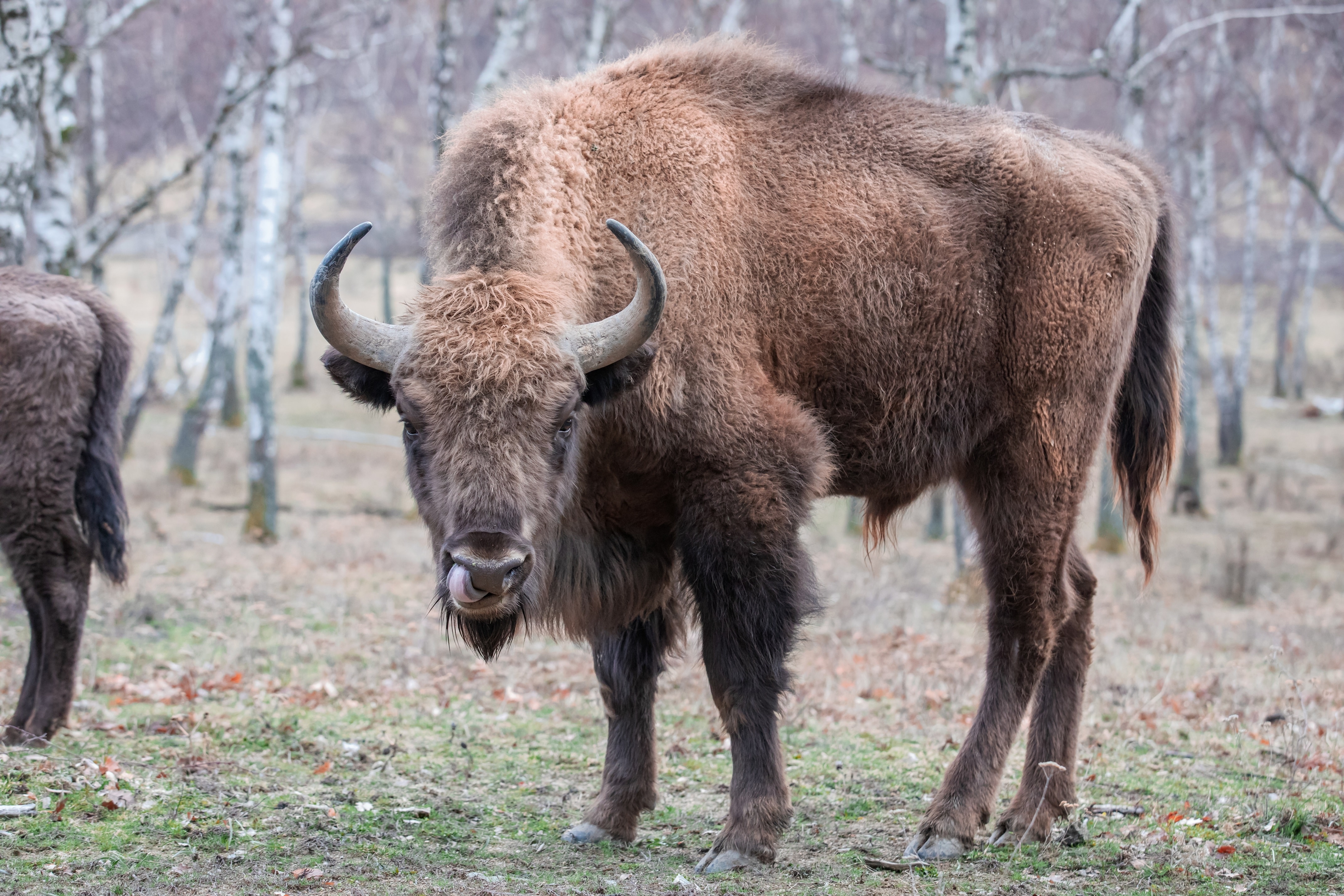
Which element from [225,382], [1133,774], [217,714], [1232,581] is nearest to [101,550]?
[217,714]

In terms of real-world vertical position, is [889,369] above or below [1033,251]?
below

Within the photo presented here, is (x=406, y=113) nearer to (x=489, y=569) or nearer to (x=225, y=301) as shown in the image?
(x=225, y=301)

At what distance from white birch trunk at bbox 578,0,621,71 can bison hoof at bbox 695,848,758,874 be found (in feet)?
43.0

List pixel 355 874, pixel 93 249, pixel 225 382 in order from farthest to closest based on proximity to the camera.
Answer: pixel 225 382 → pixel 93 249 → pixel 355 874

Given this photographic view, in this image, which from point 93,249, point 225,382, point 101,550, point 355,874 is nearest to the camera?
point 355,874

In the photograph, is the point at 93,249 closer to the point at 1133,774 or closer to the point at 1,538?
the point at 1,538

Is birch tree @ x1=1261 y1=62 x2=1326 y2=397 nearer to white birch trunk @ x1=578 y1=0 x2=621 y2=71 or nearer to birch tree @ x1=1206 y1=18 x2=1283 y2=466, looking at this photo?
birch tree @ x1=1206 y1=18 x2=1283 y2=466

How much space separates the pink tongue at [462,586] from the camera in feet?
12.2

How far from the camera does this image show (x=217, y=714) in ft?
20.9

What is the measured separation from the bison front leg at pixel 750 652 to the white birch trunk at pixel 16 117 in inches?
212

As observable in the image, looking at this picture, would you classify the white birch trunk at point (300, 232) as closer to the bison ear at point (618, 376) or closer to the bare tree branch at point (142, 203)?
the bare tree branch at point (142, 203)

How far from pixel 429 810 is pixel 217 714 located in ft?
6.37

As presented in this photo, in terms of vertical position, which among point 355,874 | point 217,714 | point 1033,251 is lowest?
point 217,714

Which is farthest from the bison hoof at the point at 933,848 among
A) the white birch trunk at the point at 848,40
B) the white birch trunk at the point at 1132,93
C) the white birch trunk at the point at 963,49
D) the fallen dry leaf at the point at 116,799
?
the white birch trunk at the point at 848,40
